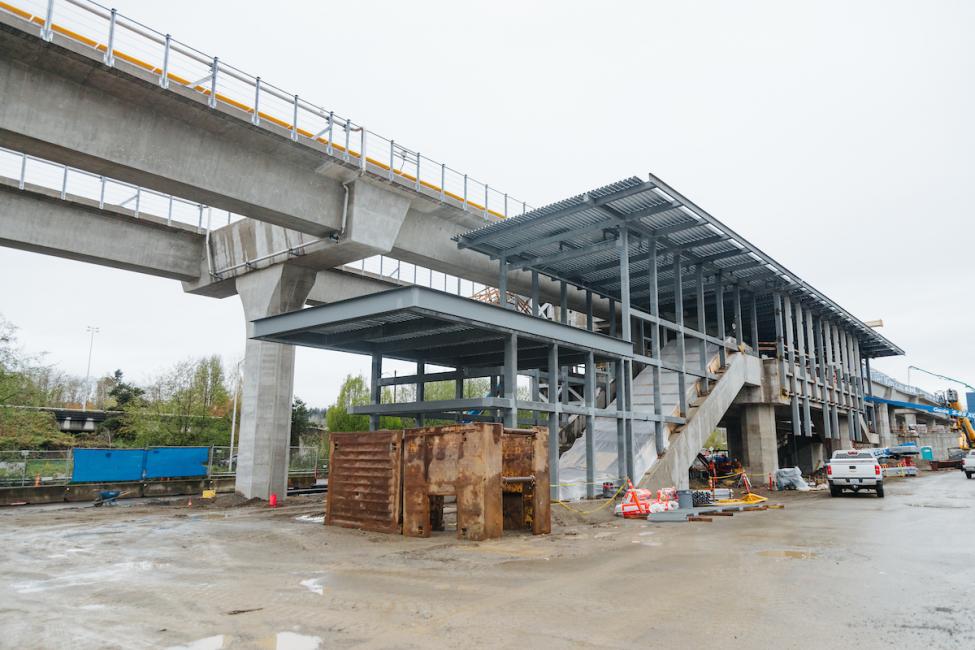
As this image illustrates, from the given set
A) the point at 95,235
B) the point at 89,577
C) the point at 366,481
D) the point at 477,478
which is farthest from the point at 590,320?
the point at 89,577

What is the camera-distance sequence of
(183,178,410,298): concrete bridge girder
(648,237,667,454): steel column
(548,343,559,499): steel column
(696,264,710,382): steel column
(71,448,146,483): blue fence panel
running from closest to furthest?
(548,343,559,499): steel column, (183,178,410,298): concrete bridge girder, (648,237,667,454): steel column, (696,264,710,382): steel column, (71,448,146,483): blue fence panel

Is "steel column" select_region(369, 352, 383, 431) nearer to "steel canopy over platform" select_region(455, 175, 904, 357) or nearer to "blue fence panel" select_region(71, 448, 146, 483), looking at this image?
"steel canopy over platform" select_region(455, 175, 904, 357)

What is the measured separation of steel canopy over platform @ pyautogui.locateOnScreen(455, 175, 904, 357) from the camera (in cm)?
2141

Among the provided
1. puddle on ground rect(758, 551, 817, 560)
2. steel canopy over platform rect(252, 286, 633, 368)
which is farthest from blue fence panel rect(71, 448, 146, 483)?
puddle on ground rect(758, 551, 817, 560)

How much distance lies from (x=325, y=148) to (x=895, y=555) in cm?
1745

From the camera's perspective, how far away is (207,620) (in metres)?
6.82

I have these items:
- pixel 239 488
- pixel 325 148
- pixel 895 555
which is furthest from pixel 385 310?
pixel 239 488

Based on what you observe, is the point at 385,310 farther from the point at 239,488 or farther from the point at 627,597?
the point at 239,488

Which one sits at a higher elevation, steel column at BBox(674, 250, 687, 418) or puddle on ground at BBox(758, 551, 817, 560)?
steel column at BBox(674, 250, 687, 418)

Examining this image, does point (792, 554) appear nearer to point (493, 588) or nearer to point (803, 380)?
point (493, 588)

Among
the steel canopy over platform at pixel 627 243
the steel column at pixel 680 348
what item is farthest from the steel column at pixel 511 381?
the steel column at pixel 680 348

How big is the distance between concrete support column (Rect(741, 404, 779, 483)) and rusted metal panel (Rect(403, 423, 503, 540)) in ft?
68.4

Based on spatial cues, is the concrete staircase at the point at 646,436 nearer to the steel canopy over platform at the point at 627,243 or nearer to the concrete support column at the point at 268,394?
the steel canopy over platform at the point at 627,243

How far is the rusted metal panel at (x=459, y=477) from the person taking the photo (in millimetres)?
13016
